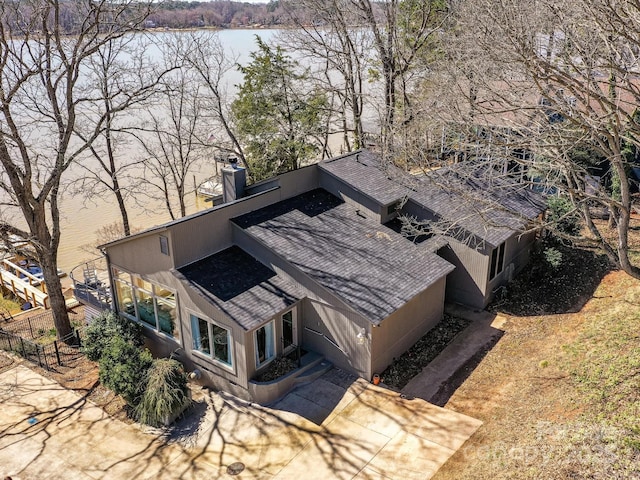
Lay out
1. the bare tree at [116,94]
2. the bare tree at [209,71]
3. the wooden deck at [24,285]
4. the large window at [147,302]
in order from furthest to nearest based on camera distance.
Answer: the bare tree at [209,71]
the wooden deck at [24,285]
the bare tree at [116,94]
the large window at [147,302]

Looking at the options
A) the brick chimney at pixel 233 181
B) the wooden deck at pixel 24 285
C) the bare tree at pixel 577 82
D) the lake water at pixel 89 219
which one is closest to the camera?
the bare tree at pixel 577 82

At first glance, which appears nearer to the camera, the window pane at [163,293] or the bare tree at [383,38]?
the window pane at [163,293]

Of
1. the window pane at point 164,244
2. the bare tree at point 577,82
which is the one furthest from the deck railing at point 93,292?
the bare tree at point 577,82

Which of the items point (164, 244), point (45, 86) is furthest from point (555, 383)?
point (45, 86)

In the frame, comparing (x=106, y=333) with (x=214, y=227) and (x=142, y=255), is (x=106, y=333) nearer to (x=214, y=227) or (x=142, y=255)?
(x=142, y=255)

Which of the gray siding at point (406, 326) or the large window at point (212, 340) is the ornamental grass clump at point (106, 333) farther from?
the gray siding at point (406, 326)

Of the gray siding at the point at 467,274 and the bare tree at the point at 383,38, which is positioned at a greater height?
the bare tree at the point at 383,38

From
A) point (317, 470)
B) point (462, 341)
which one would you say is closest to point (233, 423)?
point (317, 470)
